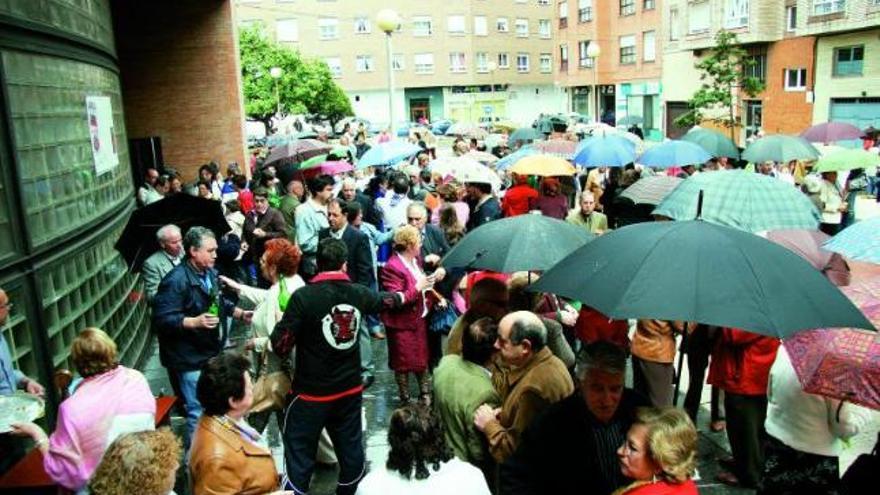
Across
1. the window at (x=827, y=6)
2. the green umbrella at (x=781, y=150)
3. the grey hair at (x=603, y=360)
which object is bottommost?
the grey hair at (x=603, y=360)

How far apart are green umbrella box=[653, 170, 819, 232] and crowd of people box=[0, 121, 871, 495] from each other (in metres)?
0.88

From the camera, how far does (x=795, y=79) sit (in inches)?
1252

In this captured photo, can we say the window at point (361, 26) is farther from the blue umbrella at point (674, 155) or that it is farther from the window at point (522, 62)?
the blue umbrella at point (674, 155)

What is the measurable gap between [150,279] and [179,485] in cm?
165

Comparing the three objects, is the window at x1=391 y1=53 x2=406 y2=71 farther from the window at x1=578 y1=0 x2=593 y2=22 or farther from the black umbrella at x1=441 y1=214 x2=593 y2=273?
the black umbrella at x1=441 y1=214 x2=593 y2=273

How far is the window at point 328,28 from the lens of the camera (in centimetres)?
5966

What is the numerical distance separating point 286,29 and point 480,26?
53.8 ft

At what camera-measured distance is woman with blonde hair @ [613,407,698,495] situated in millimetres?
2953

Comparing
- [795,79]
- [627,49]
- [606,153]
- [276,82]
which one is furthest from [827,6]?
[627,49]

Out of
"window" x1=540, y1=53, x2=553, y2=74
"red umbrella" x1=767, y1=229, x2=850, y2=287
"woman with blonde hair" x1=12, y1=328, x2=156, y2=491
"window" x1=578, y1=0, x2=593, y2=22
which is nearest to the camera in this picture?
"woman with blonde hair" x1=12, y1=328, x2=156, y2=491

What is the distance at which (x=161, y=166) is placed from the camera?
50.3 ft

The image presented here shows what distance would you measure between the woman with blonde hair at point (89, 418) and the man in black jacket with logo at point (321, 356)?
36.3 inches

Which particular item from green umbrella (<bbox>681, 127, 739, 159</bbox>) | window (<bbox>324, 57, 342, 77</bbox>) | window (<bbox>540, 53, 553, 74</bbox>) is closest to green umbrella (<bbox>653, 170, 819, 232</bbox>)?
green umbrella (<bbox>681, 127, 739, 159</bbox>)

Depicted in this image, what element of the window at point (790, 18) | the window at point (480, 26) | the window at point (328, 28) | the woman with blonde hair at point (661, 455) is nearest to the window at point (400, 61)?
the window at point (328, 28)
